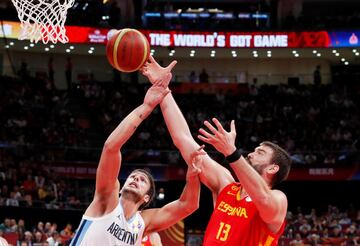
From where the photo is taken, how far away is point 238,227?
15.7ft

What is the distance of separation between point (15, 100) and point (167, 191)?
6.56 m

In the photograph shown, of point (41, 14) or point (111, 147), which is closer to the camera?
point (111, 147)

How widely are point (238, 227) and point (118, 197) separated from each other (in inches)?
34.0

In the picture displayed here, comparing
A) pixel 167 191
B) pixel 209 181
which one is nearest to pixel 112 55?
pixel 209 181

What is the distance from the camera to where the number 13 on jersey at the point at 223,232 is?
4797 mm

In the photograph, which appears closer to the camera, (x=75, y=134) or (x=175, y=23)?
(x=75, y=134)

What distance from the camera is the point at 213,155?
68.6 feet

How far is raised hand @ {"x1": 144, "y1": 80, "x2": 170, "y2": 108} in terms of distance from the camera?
4820 millimetres

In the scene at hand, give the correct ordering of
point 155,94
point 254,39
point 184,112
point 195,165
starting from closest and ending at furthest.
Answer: point 155,94, point 195,165, point 184,112, point 254,39

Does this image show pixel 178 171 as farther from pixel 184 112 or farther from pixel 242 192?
pixel 242 192

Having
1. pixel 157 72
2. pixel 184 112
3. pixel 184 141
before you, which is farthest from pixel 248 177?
pixel 184 112

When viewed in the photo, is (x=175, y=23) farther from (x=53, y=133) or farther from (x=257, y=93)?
(x=53, y=133)

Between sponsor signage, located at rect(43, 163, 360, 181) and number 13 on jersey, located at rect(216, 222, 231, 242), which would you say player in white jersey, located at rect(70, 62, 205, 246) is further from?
sponsor signage, located at rect(43, 163, 360, 181)

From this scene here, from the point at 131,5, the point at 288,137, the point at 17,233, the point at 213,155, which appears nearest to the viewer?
the point at 17,233
